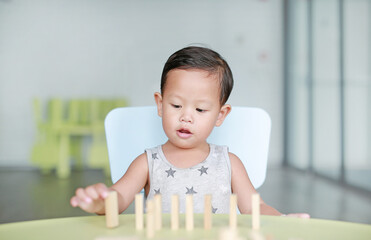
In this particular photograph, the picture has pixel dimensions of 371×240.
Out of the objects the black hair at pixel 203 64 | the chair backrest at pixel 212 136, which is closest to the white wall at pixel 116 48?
the chair backrest at pixel 212 136

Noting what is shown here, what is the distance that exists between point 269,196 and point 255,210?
10.6 feet

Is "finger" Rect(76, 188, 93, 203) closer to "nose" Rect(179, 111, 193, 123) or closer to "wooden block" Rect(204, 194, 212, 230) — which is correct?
"wooden block" Rect(204, 194, 212, 230)

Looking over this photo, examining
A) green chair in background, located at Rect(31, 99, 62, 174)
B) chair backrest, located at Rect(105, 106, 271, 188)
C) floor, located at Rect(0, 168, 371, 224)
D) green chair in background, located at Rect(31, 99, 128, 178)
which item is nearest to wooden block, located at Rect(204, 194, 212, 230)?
chair backrest, located at Rect(105, 106, 271, 188)

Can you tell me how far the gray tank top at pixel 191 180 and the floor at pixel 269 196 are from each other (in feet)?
6.52

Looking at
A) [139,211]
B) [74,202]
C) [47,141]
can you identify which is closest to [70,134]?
[47,141]

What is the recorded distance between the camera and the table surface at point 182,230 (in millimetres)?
526

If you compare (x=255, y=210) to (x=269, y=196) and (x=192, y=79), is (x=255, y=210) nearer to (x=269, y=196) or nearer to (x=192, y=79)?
(x=192, y=79)

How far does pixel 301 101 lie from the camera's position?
5367 millimetres

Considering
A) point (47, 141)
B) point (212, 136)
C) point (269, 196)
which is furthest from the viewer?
point (47, 141)

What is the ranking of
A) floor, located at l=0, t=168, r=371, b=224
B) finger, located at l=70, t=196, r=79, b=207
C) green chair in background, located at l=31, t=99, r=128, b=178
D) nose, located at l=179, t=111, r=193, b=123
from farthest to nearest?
green chair in background, located at l=31, t=99, r=128, b=178 → floor, located at l=0, t=168, r=371, b=224 → nose, located at l=179, t=111, r=193, b=123 → finger, located at l=70, t=196, r=79, b=207

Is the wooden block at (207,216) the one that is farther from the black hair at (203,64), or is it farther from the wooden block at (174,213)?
the black hair at (203,64)

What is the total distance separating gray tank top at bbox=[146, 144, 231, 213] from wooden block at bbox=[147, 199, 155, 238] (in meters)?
0.47

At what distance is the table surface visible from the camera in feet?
1.73

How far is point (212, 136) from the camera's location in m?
1.25
